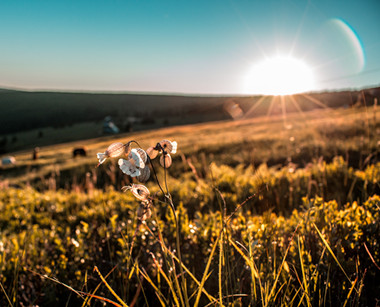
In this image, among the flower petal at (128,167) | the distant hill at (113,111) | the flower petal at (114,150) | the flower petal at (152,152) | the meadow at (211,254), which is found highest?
the distant hill at (113,111)

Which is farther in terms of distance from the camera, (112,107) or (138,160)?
(112,107)

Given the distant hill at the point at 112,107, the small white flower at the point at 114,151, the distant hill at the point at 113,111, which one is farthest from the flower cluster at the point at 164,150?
the distant hill at the point at 112,107

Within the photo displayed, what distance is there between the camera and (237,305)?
6.05 ft

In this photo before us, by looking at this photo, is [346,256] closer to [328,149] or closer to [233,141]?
[328,149]

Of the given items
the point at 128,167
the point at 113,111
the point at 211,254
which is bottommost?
the point at 211,254

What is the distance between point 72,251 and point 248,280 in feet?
6.42

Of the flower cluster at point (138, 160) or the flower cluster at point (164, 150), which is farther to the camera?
the flower cluster at point (164, 150)

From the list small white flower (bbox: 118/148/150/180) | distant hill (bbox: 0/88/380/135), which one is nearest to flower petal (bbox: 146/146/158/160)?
small white flower (bbox: 118/148/150/180)

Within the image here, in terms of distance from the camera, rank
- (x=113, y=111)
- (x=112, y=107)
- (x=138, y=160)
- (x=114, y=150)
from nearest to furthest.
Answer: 1. (x=138, y=160)
2. (x=114, y=150)
3. (x=113, y=111)
4. (x=112, y=107)

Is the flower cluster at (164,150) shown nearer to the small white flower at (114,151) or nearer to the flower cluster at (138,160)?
the flower cluster at (138,160)

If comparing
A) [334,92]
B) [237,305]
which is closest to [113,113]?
[334,92]

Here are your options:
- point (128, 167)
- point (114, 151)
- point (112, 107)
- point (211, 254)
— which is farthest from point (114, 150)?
point (112, 107)

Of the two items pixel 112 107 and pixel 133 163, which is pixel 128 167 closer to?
pixel 133 163

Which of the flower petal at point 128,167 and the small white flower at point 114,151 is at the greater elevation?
the small white flower at point 114,151
